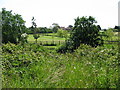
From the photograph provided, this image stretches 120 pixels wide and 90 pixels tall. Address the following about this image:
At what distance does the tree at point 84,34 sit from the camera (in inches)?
534

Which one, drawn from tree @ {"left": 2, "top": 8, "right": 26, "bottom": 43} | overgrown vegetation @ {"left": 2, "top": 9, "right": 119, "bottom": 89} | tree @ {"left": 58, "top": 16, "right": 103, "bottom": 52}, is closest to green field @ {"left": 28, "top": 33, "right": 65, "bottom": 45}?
tree @ {"left": 2, "top": 8, "right": 26, "bottom": 43}

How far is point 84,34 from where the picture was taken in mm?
13664

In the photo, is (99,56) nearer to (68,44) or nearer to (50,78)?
(50,78)

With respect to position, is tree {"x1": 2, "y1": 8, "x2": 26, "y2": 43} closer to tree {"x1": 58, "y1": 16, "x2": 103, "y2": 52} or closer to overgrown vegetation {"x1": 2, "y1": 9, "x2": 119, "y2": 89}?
tree {"x1": 58, "y1": 16, "x2": 103, "y2": 52}

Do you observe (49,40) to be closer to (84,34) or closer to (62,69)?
(84,34)

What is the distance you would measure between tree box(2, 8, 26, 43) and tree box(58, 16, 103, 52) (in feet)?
21.8

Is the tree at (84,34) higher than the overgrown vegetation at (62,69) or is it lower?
higher

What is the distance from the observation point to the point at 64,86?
425cm

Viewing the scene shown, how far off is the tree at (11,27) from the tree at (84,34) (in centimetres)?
664

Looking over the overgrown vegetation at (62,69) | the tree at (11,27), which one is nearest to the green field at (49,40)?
the tree at (11,27)

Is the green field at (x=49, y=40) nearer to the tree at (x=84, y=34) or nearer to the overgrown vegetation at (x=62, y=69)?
the tree at (x=84, y=34)

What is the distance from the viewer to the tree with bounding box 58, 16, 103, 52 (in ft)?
44.5

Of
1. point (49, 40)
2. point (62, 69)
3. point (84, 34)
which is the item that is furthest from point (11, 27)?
point (49, 40)

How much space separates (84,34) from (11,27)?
862cm
